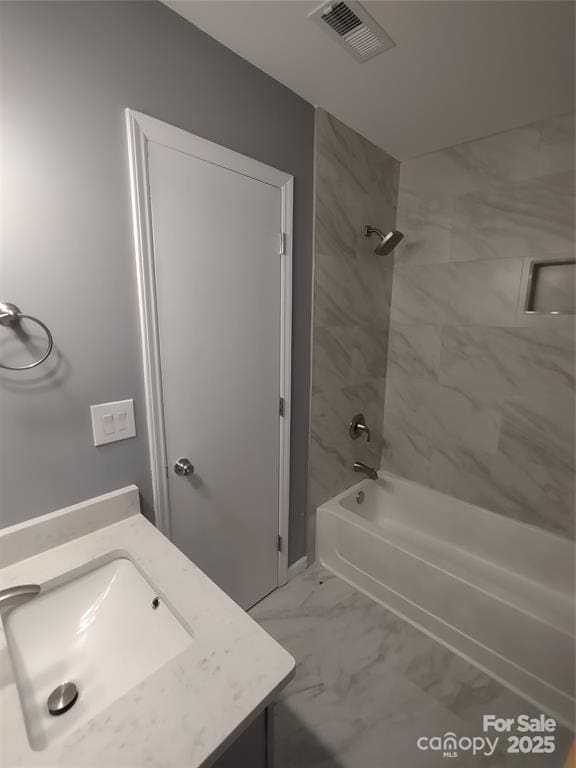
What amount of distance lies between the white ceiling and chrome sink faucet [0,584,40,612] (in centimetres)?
158

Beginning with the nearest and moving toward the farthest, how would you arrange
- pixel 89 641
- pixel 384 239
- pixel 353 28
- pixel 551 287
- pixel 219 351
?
pixel 89 641 → pixel 353 28 → pixel 219 351 → pixel 551 287 → pixel 384 239

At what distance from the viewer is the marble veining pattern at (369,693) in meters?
1.20

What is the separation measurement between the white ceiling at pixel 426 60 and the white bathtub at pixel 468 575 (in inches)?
77.0

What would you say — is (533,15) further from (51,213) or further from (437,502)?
(437,502)

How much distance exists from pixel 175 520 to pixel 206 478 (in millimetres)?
188

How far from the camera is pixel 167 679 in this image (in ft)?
2.11

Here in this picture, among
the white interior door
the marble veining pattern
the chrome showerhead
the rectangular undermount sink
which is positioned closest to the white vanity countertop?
the rectangular undermount sink

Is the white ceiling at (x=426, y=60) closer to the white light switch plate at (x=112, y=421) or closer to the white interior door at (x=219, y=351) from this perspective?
the white interior door at (x=219, y=351)

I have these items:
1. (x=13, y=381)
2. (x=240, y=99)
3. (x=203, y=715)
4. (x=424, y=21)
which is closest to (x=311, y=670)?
(x=203, y=715)

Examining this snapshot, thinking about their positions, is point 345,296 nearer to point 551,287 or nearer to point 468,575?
point 551,287

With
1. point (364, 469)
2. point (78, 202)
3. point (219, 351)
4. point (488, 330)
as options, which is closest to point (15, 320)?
point (78, 202)

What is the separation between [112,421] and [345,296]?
128 cm

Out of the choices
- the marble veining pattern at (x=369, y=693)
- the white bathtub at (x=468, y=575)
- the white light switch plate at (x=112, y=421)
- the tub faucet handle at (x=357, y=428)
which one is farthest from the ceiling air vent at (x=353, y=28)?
the marble veining pattern at (x=369, y=693)

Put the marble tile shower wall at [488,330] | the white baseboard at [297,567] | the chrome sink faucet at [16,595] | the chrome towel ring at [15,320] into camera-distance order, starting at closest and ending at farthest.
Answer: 1. the chrome sink faucet at [16,595]
2. the chrome towel ring at [15,320]
3. the marble tile shower wall at [488,330]
4. the white baseboard at [297,567]
